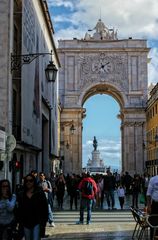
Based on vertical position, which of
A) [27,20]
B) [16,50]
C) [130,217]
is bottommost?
[130,217]

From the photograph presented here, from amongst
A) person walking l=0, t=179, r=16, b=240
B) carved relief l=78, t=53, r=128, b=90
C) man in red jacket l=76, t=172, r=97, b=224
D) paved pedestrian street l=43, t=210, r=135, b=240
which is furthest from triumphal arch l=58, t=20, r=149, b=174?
person walking l=0, t=179, r=16, b=240

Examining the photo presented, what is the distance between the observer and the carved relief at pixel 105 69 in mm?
68375

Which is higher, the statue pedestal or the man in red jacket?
the statue pedestal

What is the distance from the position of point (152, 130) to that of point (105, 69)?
405 inches

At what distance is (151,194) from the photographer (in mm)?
11328

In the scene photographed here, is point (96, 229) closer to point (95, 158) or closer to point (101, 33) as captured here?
point (101, 33)

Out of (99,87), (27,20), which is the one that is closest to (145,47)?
(99,87)

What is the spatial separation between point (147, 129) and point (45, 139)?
2954 centimetres

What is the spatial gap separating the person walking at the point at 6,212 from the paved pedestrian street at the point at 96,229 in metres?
4.81

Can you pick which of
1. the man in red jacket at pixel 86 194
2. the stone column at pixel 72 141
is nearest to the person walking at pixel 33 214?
the man in red jacket at pixel 86 194

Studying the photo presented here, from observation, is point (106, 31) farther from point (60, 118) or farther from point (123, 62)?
point (60, 118)

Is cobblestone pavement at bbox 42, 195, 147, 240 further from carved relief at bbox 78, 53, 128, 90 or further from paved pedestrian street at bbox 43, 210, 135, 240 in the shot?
carved relief at bbox 78, 53, 128, 90

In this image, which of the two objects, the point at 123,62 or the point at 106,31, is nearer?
the point at 123,62

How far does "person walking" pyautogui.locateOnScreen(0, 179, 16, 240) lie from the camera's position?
8781 mm
